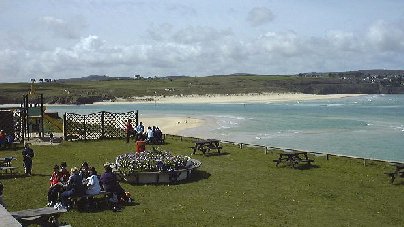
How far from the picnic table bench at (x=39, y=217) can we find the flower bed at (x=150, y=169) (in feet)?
20.0

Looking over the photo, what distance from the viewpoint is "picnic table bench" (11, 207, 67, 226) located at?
1132cm

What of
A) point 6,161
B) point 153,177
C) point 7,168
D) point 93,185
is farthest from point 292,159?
point 6,161

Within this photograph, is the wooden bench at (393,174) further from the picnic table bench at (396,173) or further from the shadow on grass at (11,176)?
the shadow on grass at (11,176)

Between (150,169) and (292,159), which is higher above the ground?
(150,169)

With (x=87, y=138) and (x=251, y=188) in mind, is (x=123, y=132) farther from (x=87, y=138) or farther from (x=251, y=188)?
(x=251, y=188)

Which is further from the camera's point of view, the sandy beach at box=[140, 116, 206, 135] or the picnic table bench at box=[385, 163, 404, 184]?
the sandy beach at box=[140, 116, 206, 135]

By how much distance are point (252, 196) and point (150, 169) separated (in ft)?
13.9

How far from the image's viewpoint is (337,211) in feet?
47.3

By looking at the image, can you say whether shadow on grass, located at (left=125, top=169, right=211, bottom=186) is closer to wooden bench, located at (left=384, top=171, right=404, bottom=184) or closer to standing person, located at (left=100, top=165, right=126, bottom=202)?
standing person, located at (left=100, top=165, right=126, bottom=202)

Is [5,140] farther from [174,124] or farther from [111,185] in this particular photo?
[174,124]

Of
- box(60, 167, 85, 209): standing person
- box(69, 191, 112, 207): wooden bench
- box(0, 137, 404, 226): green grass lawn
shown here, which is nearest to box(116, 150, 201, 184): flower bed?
box(0, 137, 404, 226): green grass lawn

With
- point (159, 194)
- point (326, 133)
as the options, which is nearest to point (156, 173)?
point (159, 194)

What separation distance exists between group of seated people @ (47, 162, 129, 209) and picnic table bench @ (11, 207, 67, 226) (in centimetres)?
180

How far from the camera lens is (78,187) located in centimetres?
1462
